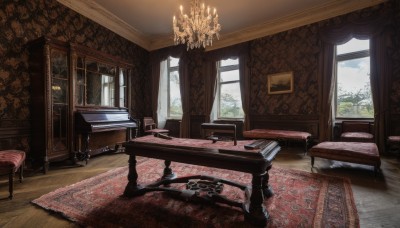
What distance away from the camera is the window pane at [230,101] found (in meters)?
6.41

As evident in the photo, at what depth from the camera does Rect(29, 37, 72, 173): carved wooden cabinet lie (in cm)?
342

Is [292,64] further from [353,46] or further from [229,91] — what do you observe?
[229,91]

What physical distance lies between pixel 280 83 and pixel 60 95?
17.7ft

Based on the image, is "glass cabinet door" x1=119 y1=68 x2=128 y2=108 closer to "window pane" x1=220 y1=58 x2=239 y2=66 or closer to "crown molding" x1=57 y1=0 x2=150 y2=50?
"crown molding" x1=57 y1=0 x2=150 y2=50

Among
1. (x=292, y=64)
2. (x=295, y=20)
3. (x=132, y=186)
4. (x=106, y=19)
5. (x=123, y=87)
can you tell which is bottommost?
(x=132, y=186)

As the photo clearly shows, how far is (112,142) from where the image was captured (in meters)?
4.84

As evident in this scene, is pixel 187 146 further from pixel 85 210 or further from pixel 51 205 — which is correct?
pixel 51 205

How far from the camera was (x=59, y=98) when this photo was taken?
3689 millimetres

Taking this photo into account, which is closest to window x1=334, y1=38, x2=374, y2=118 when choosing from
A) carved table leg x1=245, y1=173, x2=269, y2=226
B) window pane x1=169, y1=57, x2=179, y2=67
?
carved table leg x1=245, y1=173, x2=269, y2=226

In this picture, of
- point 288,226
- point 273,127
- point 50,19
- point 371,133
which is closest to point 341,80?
point 371,133

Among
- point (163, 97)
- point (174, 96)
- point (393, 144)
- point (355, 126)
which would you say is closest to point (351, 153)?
point (393, 144)

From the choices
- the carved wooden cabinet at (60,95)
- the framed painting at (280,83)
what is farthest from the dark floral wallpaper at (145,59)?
the carved wooden cabinet at (60,95)

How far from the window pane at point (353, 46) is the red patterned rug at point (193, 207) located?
3.71 m

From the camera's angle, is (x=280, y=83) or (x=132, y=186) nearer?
(x=132, y=186)
